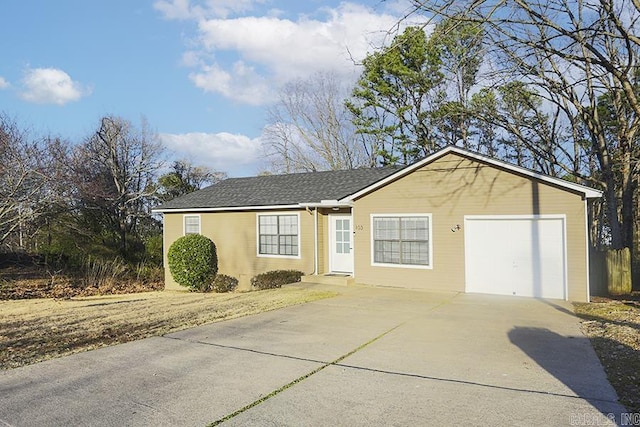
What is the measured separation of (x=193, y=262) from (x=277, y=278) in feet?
13.2

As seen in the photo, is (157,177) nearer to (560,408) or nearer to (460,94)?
(460,94)

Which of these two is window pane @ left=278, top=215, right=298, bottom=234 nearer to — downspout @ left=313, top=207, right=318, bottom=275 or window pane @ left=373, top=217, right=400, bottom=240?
downspout @ left=313, top=207, right=318, bottom=275

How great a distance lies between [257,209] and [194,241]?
9.30ft

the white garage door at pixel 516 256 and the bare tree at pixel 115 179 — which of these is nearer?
the white garage door at pixel 516 256

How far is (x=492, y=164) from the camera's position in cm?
1224

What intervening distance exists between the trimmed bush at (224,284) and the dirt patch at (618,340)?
38.0 feet

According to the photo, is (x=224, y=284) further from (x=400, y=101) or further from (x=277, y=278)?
(x=400, y=101)

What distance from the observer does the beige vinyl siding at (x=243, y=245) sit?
1617 centimetres

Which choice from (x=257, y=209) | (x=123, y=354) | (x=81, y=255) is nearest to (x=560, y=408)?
(x=123, y=354)

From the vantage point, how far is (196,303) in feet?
40.3

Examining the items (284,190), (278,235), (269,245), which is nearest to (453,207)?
(278,235)

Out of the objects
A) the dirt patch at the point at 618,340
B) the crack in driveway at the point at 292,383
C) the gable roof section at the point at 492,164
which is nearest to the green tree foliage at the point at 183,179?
the gable roof section at the point at 492,164

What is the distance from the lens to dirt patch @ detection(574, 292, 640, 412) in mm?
5059

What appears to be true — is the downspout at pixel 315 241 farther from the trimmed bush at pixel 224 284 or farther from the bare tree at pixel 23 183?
the bare tree at pixel 23 183
